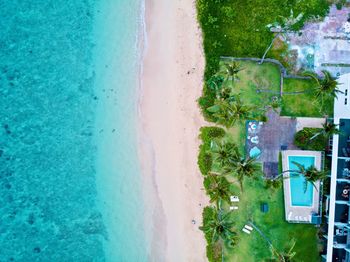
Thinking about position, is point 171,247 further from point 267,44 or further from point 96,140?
point 267,44

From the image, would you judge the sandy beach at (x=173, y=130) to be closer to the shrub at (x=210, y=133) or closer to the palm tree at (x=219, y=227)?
the shrub at (x=210, y=133)

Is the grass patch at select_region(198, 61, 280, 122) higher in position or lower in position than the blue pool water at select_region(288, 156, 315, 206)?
higher

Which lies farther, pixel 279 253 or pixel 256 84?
pixel 256 84

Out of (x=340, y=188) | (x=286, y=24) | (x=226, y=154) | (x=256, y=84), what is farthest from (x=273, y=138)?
(x=286, y=24)

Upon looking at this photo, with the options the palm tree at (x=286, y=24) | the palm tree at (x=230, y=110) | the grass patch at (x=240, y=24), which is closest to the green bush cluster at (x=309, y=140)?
the palm tree at (x=230, y=110)

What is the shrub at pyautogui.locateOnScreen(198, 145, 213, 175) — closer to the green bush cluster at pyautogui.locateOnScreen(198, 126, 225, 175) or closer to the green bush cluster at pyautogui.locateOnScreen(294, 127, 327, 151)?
the green bush cluster at pyautogui.locateOnScreen(198, 126, 225, 175)

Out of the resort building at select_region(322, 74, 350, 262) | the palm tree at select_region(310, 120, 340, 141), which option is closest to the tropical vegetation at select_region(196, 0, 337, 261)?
the resort building at select_region(322, 74, 350, 262)

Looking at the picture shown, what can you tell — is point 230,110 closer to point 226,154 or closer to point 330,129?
point 226,154
